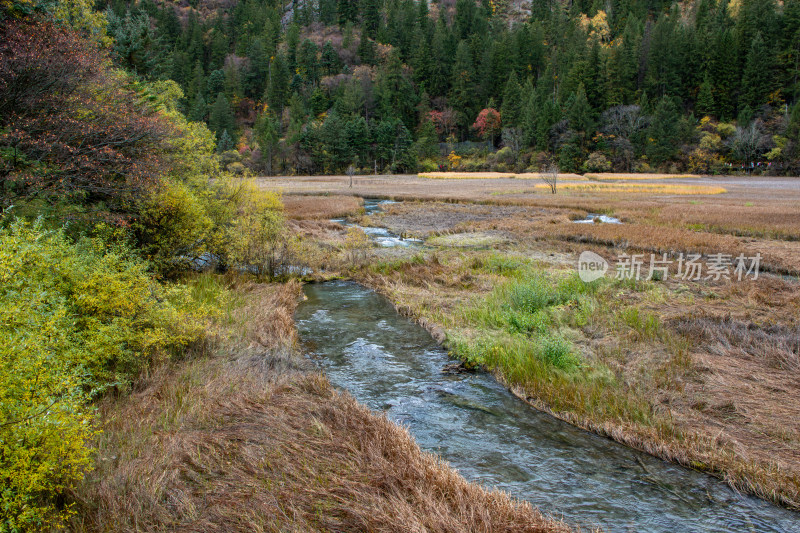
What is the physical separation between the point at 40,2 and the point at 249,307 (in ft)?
31.6

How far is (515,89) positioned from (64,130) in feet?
315

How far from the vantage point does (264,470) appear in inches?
214

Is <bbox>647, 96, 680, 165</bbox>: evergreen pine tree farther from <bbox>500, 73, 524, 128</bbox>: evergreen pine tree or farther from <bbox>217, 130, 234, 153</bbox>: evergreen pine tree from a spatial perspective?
<bbox>217, 130, 234, 153</bbox>: evergreen pine tree

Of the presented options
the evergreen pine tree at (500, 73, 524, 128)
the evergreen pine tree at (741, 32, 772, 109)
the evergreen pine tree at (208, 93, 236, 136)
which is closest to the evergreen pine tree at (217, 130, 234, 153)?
the evergreen pine tree at (208, 93, 236, 136)

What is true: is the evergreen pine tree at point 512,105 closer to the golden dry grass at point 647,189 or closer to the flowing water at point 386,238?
the golden dry grass at point 647,189

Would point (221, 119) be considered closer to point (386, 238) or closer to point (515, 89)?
point (515, 89)

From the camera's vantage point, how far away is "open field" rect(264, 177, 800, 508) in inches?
256

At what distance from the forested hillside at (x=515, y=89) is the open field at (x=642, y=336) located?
37.8 metres

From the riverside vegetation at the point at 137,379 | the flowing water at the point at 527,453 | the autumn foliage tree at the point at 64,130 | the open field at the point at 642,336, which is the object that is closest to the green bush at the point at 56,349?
the riverside vegetation at the point at 137,379

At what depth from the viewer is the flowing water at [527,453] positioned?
5.12 meters

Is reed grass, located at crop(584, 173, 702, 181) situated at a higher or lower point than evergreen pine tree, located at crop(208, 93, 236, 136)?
lower

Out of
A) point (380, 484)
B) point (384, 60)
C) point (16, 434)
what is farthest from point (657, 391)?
point (384, 60)

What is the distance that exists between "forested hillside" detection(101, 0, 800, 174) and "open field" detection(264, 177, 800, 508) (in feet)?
124

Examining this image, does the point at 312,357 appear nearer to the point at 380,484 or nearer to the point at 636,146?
the point at 380,484
